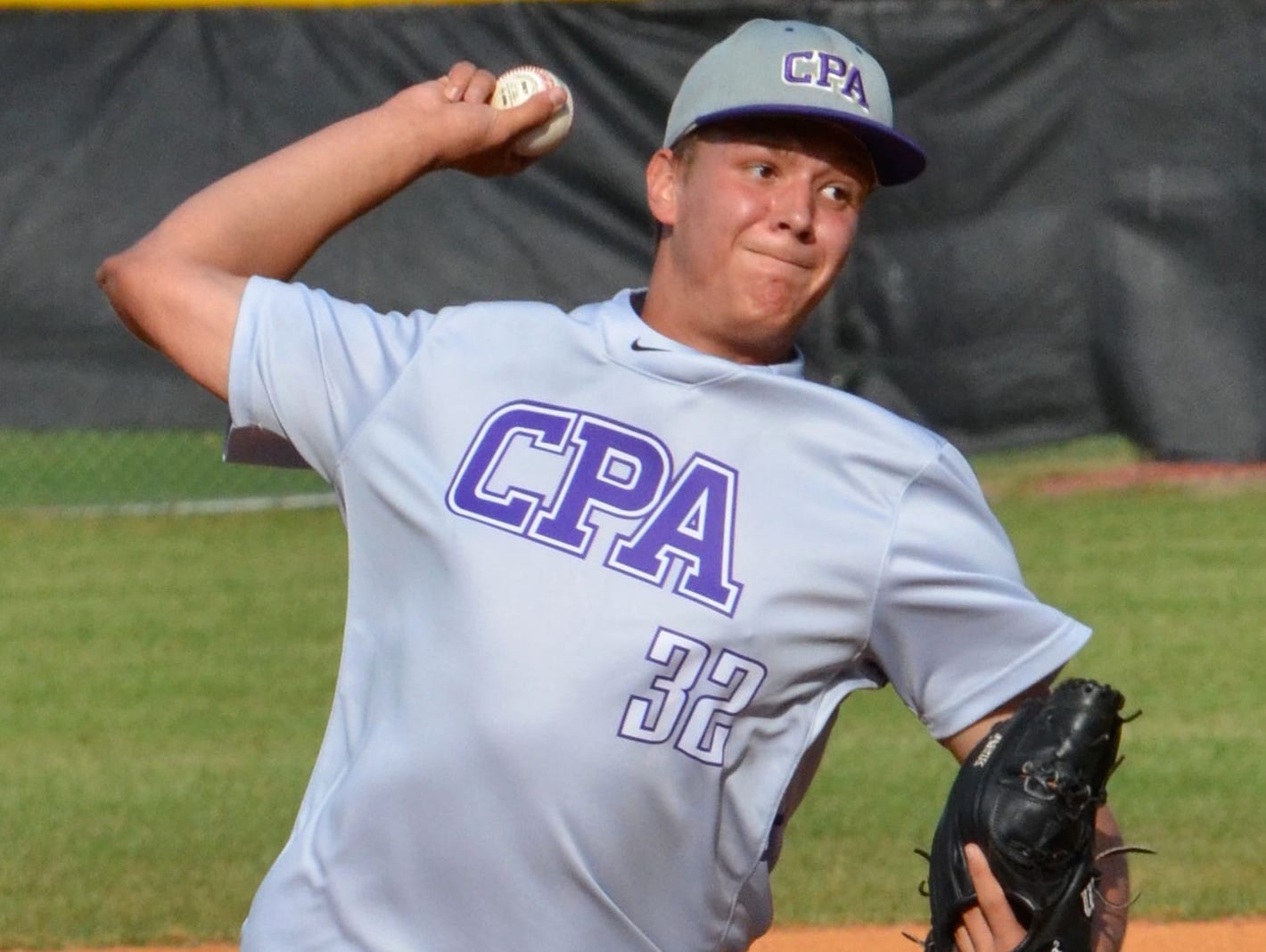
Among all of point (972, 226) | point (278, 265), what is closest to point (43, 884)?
point (278, 265)

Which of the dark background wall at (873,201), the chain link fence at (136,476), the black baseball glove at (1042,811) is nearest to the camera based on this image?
the black baseball glove at (1042,811)

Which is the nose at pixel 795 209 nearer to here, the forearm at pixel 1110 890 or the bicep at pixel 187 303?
the bicep at pixel 187 303

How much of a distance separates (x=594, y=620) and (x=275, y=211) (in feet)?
2.07

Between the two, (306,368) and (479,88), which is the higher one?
(479,88)

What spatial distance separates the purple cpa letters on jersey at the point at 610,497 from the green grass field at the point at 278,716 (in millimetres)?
3073

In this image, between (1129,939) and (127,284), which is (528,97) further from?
(1129,939)

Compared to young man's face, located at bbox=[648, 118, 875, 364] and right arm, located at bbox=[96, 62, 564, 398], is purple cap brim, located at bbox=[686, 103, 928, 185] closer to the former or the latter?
young man's face, located at bbox=[648, 118, 875, 364]

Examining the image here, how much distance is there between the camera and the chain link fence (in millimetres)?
10055

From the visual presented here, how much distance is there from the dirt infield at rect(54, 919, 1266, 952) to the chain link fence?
17.4ft

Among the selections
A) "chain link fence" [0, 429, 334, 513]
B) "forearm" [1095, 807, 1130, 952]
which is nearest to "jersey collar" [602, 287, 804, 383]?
"forearm" [1095, 807, 1130, 952]

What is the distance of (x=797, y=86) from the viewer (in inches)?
92.3

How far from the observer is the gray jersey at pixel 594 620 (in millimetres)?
2201

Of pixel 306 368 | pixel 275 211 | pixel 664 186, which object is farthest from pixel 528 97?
pixel 306 368

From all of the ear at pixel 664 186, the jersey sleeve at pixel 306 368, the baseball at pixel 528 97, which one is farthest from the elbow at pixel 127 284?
the ear at pixel 664 186
